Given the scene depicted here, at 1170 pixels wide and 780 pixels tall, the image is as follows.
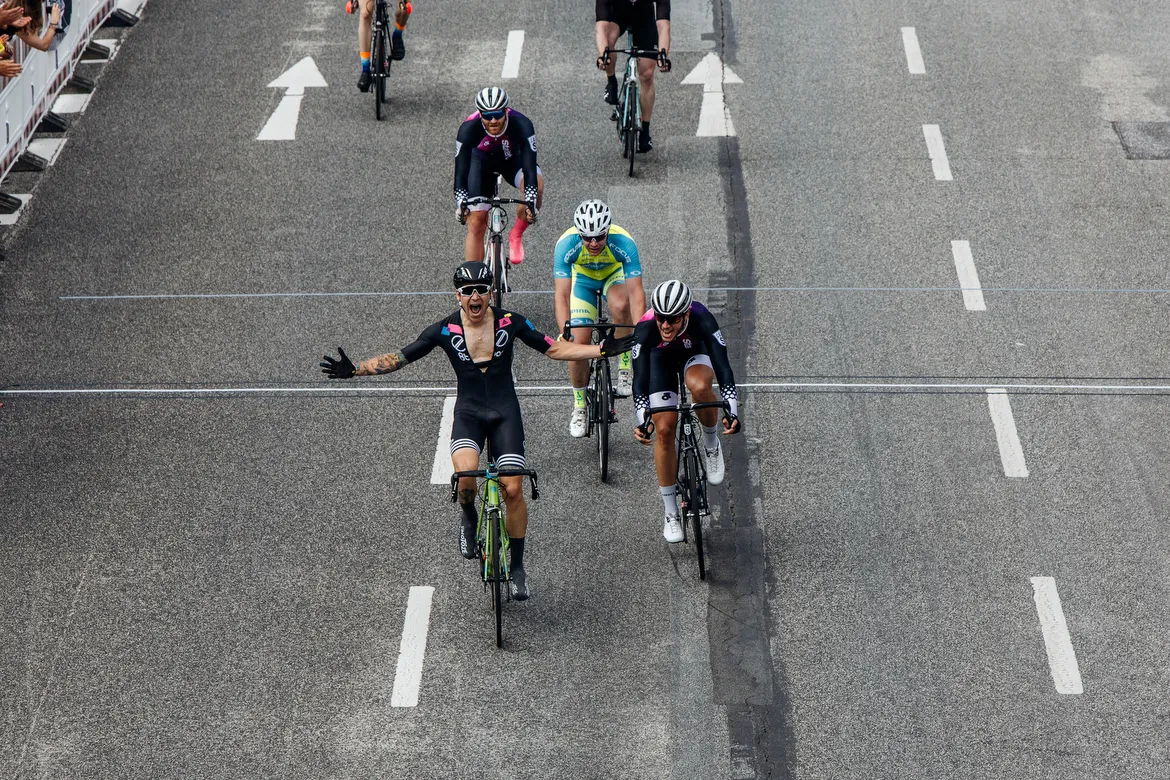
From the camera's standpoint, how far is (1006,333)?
44.9ft

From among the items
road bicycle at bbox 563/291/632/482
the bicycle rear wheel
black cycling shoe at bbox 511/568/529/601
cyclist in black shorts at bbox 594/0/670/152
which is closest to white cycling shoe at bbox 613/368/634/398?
road bicycle at bbox 563/291/632/482

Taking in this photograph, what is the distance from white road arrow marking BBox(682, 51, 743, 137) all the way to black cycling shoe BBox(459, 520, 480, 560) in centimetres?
834

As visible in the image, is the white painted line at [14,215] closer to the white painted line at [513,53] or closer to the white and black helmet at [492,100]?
the white and black helmet at [492,100]

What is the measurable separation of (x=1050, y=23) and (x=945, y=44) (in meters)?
1.70

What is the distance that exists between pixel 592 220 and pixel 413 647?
3.42 metres

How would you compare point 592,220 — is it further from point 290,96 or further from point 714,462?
point 290,96

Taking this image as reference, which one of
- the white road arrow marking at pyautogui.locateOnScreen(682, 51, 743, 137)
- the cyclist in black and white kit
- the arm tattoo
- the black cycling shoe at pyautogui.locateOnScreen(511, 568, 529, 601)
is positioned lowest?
the white road arrow marking at pyautogui.locateOnScreen(682, 51, 743, 137)

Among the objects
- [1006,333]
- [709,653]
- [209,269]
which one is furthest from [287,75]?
[709,653]

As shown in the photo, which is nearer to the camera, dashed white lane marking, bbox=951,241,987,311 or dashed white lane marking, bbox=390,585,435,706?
dashed white lane marking, bbox=390,585,435,706

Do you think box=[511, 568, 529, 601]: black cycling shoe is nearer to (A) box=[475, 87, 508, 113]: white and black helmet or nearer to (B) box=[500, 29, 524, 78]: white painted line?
(A) box=[475, 87, 508, 113]: white and black helmet

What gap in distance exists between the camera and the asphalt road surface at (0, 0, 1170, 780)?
31.2 ft

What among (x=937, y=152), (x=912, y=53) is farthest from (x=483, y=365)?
(x=912, y=53)

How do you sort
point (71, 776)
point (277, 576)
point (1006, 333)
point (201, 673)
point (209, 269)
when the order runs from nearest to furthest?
point (71, 776) → point (201, 673) → point (277, 576) → point (1006, 333) → point (209, 269)

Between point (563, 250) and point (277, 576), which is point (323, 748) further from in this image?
point (563, 250)
